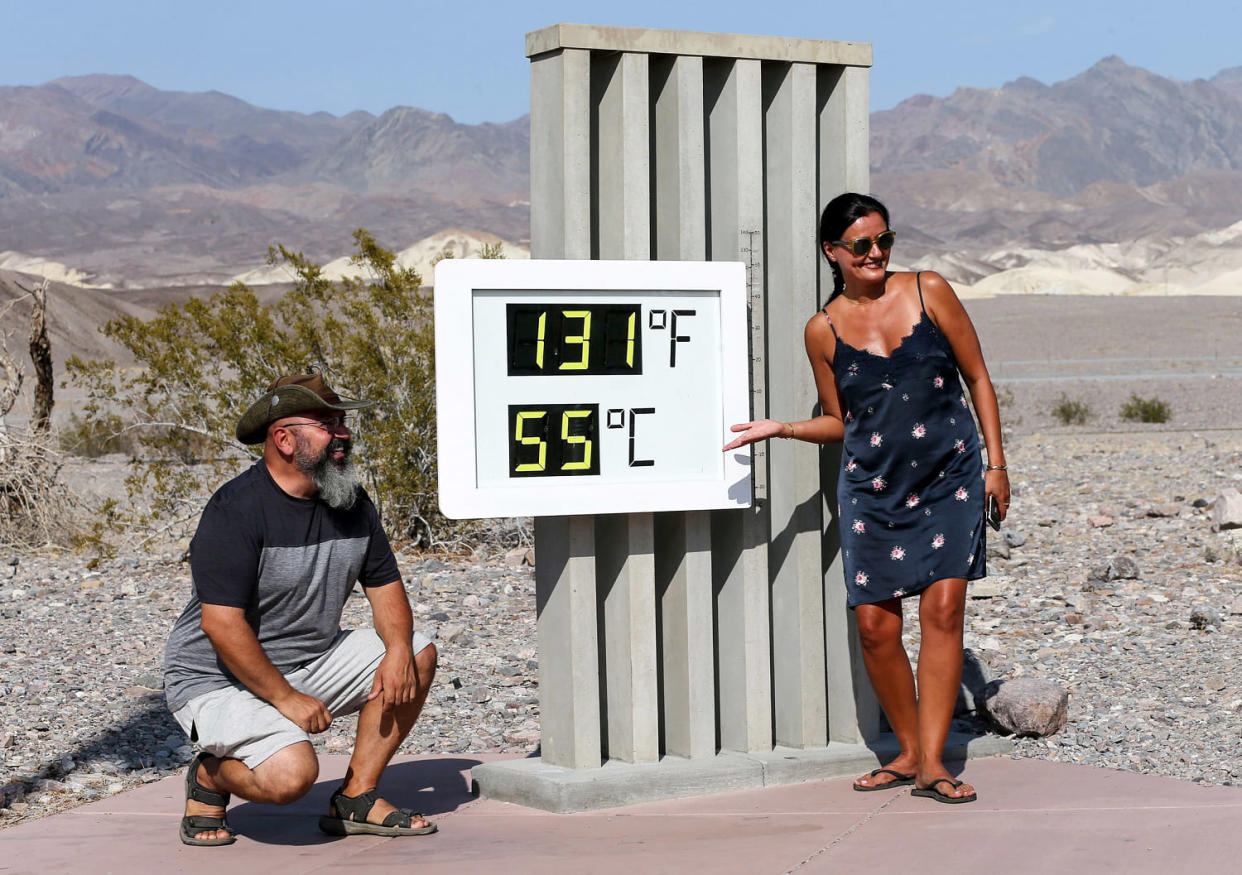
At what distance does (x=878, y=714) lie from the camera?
5.50 metres

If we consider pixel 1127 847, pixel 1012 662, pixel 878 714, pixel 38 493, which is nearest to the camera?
pixel 1127 847

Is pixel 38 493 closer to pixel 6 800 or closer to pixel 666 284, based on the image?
pixel 6 800

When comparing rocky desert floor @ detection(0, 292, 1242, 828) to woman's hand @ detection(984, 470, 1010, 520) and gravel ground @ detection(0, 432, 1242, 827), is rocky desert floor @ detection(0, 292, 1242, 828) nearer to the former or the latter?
gravel ground @ detection(0, 432, 1242, 827)

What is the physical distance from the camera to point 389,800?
5250 millimetres

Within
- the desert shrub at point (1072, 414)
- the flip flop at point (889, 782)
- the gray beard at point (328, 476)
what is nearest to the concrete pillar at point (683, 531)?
the flip flop at point (889, 782)

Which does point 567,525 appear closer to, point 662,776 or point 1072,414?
point 662,776

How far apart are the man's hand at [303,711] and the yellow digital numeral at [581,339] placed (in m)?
1.29

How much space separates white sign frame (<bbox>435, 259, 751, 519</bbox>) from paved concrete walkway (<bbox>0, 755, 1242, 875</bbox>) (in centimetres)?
96

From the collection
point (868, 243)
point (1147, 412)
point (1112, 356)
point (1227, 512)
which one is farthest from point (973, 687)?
point (1112, 356)

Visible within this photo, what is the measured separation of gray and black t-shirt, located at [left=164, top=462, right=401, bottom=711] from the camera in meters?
4.42

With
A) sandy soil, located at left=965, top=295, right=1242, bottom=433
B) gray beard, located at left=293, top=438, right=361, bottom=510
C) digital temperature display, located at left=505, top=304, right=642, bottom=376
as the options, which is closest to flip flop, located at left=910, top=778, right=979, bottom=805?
digital temperature display, located at left=505, top=304, right=642, bottom=376

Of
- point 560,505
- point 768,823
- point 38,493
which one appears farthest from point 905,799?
point 38,493

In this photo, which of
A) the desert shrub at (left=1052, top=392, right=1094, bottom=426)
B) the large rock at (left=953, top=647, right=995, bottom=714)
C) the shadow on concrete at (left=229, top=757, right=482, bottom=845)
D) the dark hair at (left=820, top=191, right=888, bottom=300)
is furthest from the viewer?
the desert shrub at (left=1052, top=392, right=1094, bottom=426)

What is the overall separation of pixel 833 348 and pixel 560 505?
99 centimetres
